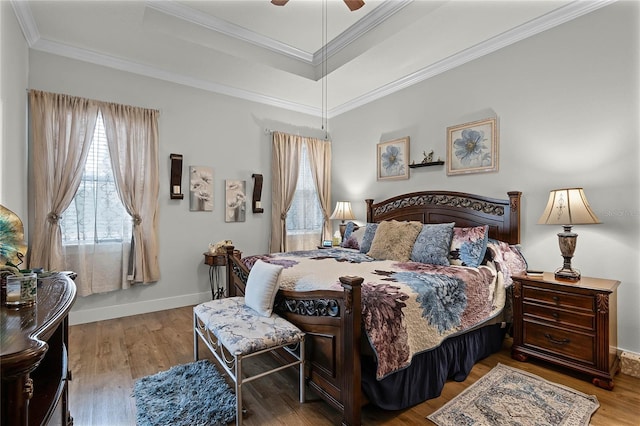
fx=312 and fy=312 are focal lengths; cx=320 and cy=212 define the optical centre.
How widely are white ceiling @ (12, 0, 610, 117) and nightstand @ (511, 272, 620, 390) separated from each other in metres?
2.37

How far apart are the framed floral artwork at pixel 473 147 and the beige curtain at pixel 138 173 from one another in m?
3.61

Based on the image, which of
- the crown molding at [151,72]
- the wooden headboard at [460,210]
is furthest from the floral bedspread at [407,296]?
the crown molding at [151,72]

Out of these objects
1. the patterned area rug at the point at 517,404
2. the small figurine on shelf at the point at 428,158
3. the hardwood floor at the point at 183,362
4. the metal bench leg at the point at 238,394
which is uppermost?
the small figurine on shelf at the point at 428,158

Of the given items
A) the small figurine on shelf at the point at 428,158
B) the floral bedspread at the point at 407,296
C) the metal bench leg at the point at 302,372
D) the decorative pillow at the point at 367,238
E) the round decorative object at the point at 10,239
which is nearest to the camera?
the round decorative object at the point at 10,239

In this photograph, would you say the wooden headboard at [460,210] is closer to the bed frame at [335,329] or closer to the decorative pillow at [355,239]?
the bed frame at [335,329]

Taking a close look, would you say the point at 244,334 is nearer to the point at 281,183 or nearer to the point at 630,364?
the point at 630,364

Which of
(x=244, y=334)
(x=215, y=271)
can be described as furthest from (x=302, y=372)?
(x=215, y=271)

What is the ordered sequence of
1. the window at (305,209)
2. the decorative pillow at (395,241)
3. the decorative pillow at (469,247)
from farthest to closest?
1. the window at (305,209)
2. the decorative pillow at (395,241)
3. the decorative pillow at (469,247)

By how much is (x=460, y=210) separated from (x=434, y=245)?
30.5 inches

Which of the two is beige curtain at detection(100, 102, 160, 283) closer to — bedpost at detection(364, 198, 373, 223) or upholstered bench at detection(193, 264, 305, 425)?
upholstered bench at detection(193, 264, 305, 425)

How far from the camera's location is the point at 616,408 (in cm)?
202

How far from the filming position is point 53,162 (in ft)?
10.8

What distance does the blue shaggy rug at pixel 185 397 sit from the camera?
1.88 meters

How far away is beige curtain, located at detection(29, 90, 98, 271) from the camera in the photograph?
3.21 metres
